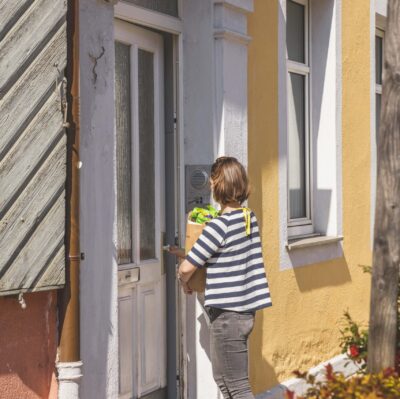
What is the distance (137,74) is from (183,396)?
2.15m

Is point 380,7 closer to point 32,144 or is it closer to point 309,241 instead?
point 309,241

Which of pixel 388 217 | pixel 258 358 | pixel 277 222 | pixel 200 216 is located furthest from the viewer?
pixel 277 222

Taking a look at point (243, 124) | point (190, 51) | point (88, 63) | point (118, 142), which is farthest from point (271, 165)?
point (88, 63)

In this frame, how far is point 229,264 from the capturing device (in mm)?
5285

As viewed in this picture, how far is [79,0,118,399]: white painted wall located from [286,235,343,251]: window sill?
2.52 meters

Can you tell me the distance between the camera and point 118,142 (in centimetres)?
606

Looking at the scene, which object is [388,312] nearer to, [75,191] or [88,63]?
[75,191]

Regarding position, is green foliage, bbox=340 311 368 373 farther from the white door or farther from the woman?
the white door

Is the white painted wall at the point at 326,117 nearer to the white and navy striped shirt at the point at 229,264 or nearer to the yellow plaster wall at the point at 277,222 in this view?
the yellow plaster wall at the point at 277,222

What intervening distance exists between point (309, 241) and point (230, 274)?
2.82 m

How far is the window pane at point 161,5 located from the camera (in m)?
6.21

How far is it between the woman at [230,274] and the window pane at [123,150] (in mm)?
833

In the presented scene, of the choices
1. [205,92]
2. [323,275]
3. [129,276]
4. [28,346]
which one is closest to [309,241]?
[323,275]

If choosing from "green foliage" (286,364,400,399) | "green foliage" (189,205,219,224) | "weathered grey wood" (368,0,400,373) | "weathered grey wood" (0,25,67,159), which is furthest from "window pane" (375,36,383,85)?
"green foliage" (286,364,400,399)
